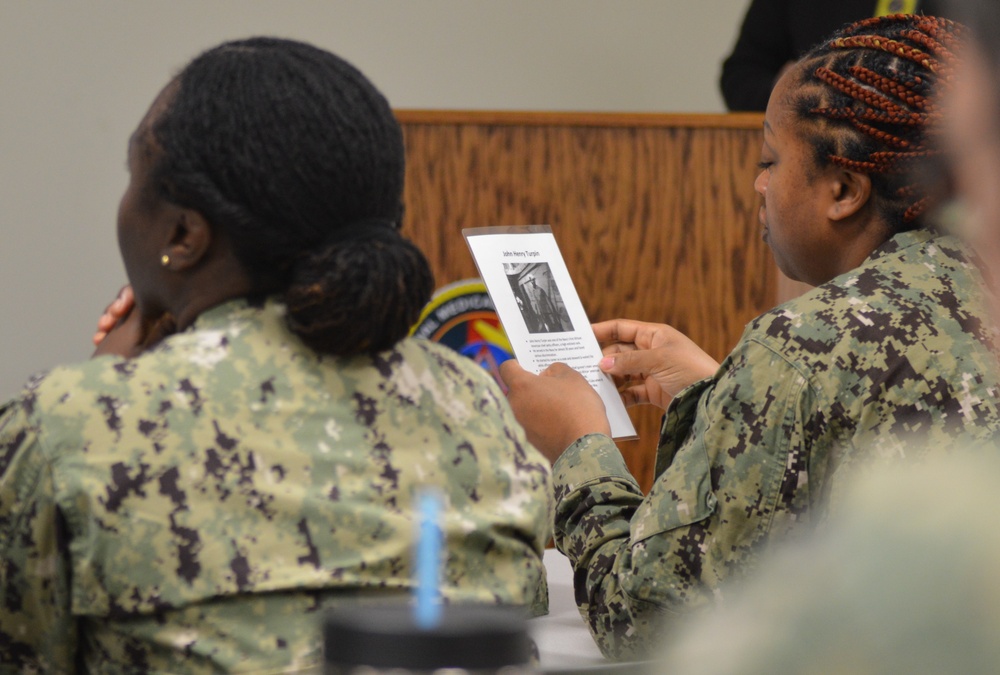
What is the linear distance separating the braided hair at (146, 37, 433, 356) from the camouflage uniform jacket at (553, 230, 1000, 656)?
39 cm

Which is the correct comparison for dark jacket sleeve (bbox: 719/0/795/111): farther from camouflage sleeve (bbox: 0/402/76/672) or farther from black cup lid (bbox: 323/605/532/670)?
black cup lid (bbox: 323/605/532/670)

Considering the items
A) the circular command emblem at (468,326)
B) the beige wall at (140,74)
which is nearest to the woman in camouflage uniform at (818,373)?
the circular command emblem at (468,326)

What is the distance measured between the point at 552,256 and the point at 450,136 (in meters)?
0.50

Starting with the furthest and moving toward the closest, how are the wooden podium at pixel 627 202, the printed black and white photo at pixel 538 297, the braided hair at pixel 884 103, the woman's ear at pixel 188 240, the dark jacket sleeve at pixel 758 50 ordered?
the dark jacket sleeve at pixel 758 50 < the wooden podium at pixel 627 202 < the printed black and white photo at pixel 538 297 < the braided hair at pixel 884 103 < the woman's ear at pixel 188 240

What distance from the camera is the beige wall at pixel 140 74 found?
3160 millimetres

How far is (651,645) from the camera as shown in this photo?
3.88 feet

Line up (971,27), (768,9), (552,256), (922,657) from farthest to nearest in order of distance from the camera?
(768,9) < (552,256) < (971,27) < (922,657)

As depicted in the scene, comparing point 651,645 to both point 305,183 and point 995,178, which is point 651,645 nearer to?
point 305,183

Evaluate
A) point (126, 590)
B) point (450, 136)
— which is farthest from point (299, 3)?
point (126, 590)

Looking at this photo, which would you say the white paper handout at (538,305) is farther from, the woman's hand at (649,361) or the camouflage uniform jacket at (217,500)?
the camouflage uniform jacket at (217,500)

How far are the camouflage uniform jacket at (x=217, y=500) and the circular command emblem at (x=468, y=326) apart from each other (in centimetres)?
88

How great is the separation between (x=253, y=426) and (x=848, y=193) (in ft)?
2.33

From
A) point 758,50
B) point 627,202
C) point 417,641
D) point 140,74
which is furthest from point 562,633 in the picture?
point 140,74

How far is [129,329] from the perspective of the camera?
1.09 m
